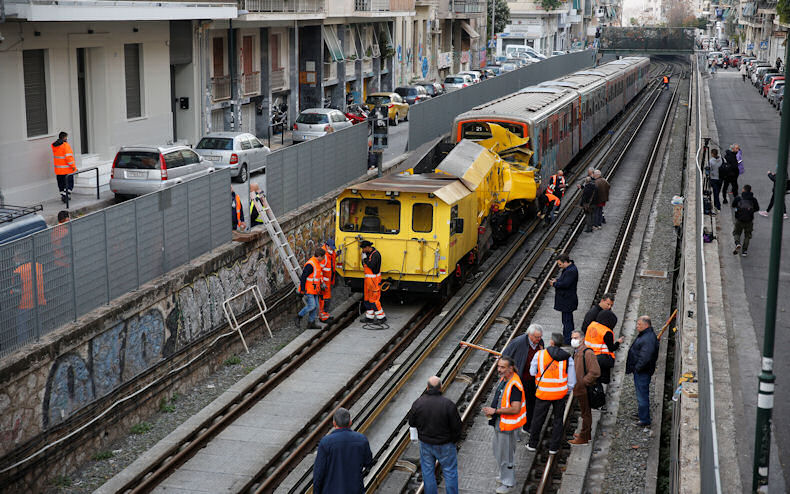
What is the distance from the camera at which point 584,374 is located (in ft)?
40.5

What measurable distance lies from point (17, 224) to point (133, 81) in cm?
1694

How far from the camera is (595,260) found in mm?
23656

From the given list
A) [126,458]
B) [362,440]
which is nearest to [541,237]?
[126,458]

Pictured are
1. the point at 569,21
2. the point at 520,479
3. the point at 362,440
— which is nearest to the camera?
the point at 362,440

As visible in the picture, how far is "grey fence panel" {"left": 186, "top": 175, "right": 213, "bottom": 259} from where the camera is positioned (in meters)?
17.1

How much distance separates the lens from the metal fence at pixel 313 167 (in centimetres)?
2075

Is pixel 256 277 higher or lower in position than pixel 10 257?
lower

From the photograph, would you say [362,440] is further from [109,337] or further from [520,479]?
[109,337]

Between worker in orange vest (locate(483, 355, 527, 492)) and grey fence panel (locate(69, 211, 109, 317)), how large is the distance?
6.18 m

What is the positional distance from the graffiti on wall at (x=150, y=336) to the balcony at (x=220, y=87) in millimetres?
16964

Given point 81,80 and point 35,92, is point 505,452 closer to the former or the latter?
point 35,92

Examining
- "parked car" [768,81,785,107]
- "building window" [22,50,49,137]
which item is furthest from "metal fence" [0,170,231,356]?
"parked car" [768,81,785,107]

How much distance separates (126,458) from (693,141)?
31.2m

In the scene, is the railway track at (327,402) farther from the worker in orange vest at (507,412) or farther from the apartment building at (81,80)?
the apartment building at (81,80)
